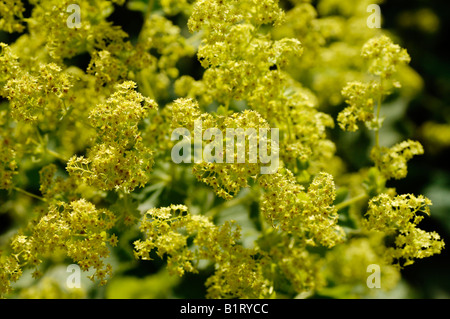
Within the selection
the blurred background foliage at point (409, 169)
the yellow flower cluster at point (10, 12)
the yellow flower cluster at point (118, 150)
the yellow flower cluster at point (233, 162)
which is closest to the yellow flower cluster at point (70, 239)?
the yellow flower cluster at point (118, 150)

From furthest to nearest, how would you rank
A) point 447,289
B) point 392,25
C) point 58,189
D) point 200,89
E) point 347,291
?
1. point 392,25
2. point 447,289
3. point 347,291
4. point 200,89
5. point 58,189

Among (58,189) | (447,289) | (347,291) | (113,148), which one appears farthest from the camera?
(447,289)

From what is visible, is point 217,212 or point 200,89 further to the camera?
point 217,212

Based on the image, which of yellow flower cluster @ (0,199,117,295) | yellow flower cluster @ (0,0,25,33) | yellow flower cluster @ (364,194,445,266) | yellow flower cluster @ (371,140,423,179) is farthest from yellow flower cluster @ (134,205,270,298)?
yellow flower cluster @ (0,0,25,33)

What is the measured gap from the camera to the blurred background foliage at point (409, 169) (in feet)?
11.2

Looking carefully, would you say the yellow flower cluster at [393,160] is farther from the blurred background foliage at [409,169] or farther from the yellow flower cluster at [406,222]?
the blurred background foliage at [409,169]

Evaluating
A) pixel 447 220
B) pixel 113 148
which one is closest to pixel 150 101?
pixel 113 148

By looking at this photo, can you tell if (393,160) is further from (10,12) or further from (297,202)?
(10,12)

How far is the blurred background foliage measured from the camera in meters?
3.42

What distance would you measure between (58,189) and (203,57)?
1110 millimetres

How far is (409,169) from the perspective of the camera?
5.67m
